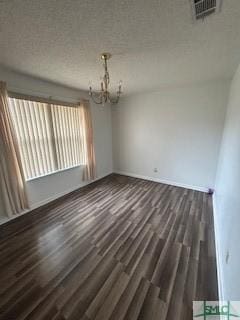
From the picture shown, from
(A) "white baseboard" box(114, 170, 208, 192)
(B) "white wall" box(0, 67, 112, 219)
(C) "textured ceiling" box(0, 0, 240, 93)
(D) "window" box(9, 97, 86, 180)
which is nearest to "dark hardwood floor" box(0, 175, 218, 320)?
(B) "white wall" box(0, 67, 112, 219)

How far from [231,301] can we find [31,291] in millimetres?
1739

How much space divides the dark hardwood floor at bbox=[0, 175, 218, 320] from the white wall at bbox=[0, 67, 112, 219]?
399 millimetres

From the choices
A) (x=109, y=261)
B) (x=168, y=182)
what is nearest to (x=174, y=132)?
(x=168, y=182)

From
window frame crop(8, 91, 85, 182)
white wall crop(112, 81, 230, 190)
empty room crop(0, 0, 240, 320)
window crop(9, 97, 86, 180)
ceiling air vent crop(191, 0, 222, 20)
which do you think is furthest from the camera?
white wall crop(112, 81, 230, 190)

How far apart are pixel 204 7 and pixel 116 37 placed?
77 centimetres

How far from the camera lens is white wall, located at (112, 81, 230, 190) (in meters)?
3.21

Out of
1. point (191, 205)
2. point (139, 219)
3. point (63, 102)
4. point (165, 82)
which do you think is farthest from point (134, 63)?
point (191, 205)

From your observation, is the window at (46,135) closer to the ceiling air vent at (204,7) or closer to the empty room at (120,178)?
the empty room at (120,178)

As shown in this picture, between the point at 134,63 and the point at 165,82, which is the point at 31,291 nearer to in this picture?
the point at 134,63

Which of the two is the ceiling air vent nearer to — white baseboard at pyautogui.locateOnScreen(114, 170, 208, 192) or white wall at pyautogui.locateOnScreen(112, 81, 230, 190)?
white wall at pyautogui.locateOnScreen(112, 81, 230, 190)

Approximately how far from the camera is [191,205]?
2.92 metres

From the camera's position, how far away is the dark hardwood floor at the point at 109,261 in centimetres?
130

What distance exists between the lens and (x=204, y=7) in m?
1.14

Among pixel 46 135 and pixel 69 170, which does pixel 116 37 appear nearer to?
pixel 46 135
